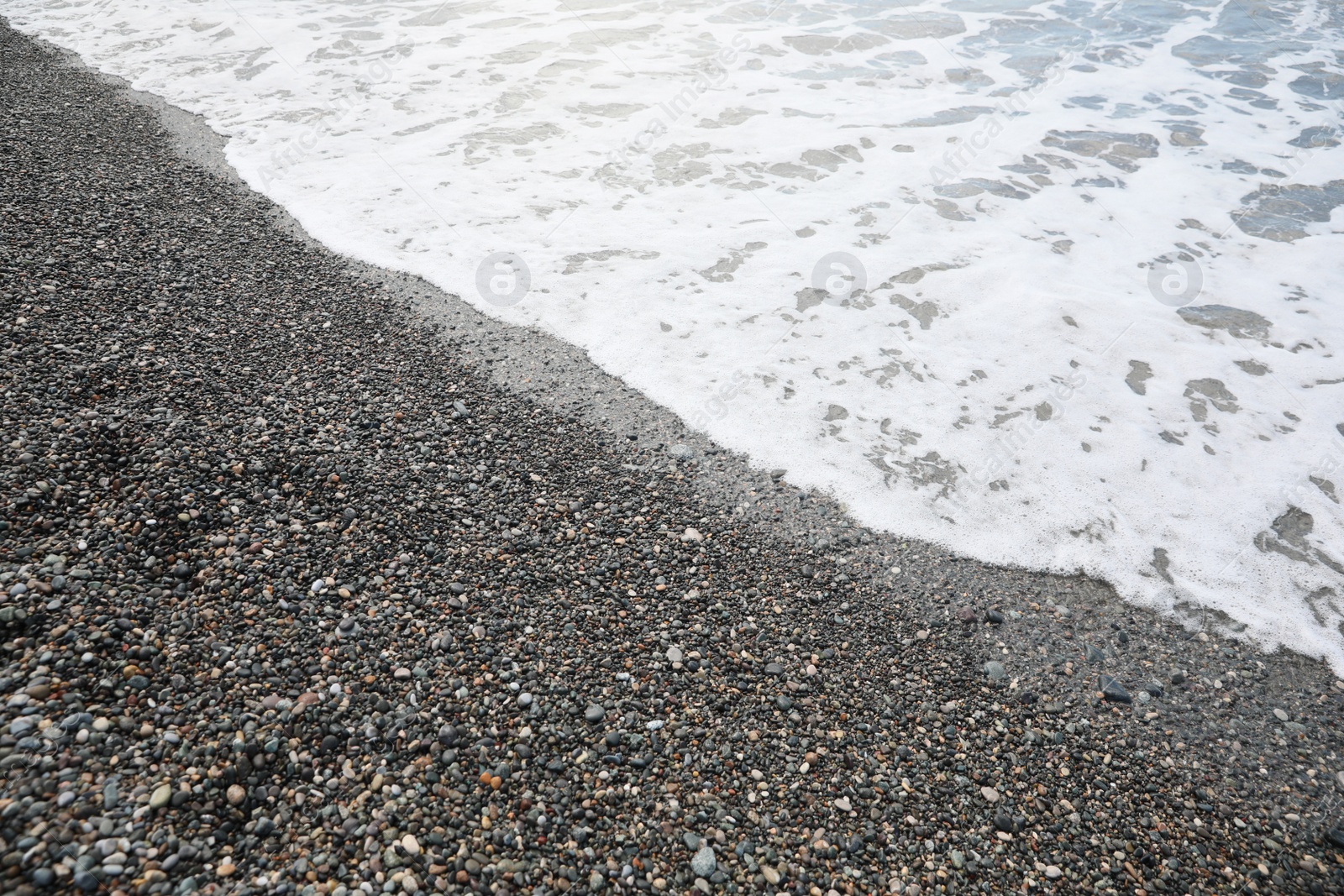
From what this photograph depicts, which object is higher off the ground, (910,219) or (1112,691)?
(910,219)

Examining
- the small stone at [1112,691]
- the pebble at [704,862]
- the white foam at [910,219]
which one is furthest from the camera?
the white foam at [910,219]

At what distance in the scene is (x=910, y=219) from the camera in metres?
7.73

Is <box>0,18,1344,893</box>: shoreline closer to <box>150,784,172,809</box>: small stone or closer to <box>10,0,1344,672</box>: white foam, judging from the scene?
<box>150,784,172,809</box>: small stone

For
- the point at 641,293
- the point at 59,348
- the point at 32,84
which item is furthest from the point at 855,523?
the point at 32,84

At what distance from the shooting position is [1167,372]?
578 cm

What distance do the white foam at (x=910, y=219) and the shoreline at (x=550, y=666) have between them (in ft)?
2.27

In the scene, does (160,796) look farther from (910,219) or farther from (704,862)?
(910,219)

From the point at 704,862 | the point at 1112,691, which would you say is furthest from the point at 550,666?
the point at 1112,691

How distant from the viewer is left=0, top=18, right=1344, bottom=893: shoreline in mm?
2752

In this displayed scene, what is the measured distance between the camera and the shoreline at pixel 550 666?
2.75m

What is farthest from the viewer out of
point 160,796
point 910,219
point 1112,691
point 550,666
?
point 910,219

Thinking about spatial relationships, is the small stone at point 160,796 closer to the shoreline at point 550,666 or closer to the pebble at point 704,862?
the shoreline at point 550,666

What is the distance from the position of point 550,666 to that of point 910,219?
6484 millimetres

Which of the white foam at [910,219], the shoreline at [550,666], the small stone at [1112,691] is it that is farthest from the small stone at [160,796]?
the small stone at [1112,691]
